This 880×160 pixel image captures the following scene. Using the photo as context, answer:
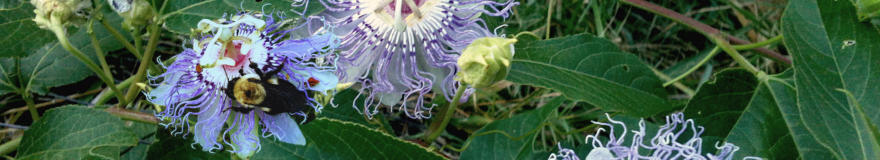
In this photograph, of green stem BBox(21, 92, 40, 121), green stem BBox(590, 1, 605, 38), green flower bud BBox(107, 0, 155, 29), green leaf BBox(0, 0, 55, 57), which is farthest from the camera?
green stem BBox(590, 1, 605, 38)

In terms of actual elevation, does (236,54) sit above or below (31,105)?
above

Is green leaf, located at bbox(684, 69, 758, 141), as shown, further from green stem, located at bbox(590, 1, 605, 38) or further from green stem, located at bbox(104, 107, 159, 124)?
green stem, located at bbox(104, 107, 159, 124)

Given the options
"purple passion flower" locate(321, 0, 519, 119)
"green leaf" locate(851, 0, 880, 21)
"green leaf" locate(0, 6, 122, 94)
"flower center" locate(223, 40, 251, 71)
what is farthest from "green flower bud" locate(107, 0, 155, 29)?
"green leaf" locate(851, 0, 880, 21)

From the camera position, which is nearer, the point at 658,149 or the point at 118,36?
the point at 658,149

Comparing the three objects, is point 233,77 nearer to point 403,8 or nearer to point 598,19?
point 403,8

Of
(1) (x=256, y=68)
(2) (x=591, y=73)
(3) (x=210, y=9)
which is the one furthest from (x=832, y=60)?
(3) (x=210, y=9)

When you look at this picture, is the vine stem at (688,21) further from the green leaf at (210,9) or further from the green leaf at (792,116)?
the green leaf at (210,9)

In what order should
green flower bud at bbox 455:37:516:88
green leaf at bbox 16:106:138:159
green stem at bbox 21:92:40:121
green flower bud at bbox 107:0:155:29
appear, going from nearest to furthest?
green flower bud at bbox 455:37:516:88, green flower bud at bbox 107:0:155:29, green leaf at bbox 16:106:138:159, green stem at bbox 21:92:40:121
